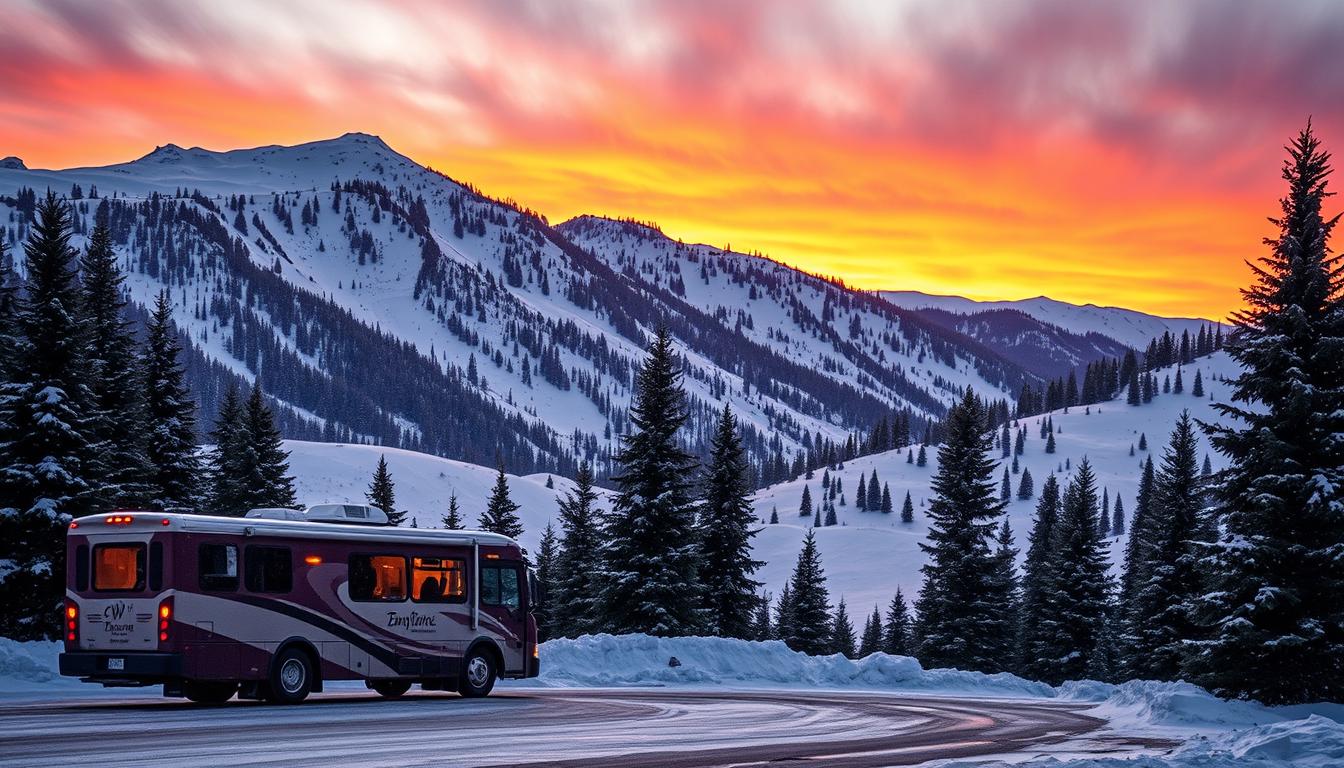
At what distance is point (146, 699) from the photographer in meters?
22.5

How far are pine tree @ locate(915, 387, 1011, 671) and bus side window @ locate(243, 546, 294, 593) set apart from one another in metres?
38.1

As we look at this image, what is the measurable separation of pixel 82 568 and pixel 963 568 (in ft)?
138

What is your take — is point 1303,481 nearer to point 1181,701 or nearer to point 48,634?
point 1181,701

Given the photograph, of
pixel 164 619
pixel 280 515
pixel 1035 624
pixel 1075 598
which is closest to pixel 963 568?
pixel 1075 598

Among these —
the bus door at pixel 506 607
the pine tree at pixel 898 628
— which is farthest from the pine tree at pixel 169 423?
the pine tree at pixel 898 628

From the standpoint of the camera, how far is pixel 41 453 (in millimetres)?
32844

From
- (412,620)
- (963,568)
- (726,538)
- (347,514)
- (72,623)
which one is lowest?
(963,568)

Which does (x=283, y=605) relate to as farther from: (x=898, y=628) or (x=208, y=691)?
(x=898, y=628)

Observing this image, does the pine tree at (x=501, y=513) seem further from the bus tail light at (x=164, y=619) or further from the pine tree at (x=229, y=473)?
the bus tail light at (x=164, y=619)

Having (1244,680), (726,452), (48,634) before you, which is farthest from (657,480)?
(1244,680)

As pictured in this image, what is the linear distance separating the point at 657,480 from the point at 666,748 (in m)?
29.8

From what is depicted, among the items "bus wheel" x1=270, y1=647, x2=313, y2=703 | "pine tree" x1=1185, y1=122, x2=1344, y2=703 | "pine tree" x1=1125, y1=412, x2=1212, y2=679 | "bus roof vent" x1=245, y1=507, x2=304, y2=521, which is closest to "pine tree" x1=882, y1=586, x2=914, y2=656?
"pine tree" x1=1125, y1=412, x2=1212, y2=679

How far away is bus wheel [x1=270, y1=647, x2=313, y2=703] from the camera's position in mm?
21016

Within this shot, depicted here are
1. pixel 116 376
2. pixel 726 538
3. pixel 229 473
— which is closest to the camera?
pixel 116 376
